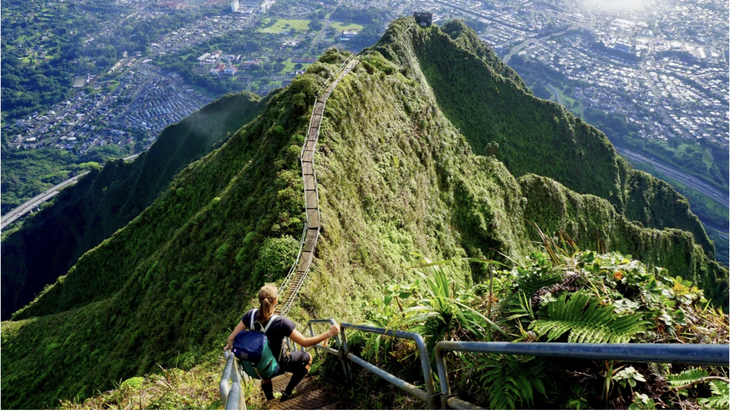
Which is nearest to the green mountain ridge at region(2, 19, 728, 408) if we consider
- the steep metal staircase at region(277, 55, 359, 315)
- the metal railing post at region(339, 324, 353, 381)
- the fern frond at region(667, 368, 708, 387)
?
the steep metal staircase at region(277, 55, 359, 315)

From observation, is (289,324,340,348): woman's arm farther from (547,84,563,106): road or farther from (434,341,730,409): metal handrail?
(547,84,563,106): road

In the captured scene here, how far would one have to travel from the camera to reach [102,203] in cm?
7719

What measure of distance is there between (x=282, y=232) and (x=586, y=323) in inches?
576

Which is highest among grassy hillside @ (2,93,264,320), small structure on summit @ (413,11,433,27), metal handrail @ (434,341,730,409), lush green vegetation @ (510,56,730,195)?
small structure on summit @ (413,11,433,27)

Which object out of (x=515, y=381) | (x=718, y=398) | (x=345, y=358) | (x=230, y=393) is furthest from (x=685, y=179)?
(x=230, y=393)

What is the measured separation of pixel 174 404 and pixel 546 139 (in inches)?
2655

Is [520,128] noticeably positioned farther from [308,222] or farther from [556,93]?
[556,93]

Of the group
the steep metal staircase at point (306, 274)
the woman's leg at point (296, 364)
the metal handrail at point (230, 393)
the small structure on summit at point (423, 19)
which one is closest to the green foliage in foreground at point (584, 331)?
the metal handrail at point (230, 393)

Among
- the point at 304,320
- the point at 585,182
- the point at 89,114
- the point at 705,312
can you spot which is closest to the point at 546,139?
the point at 585,182

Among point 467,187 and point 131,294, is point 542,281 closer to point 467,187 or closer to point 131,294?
point 131,294

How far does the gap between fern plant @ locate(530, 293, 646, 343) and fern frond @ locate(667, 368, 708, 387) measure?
1.41 ft

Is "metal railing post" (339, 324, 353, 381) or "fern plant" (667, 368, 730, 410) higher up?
"fern plant" (667, 368, 730, 410)

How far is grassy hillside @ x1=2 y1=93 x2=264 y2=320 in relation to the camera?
73.9 m

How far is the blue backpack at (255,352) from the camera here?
608 cm
